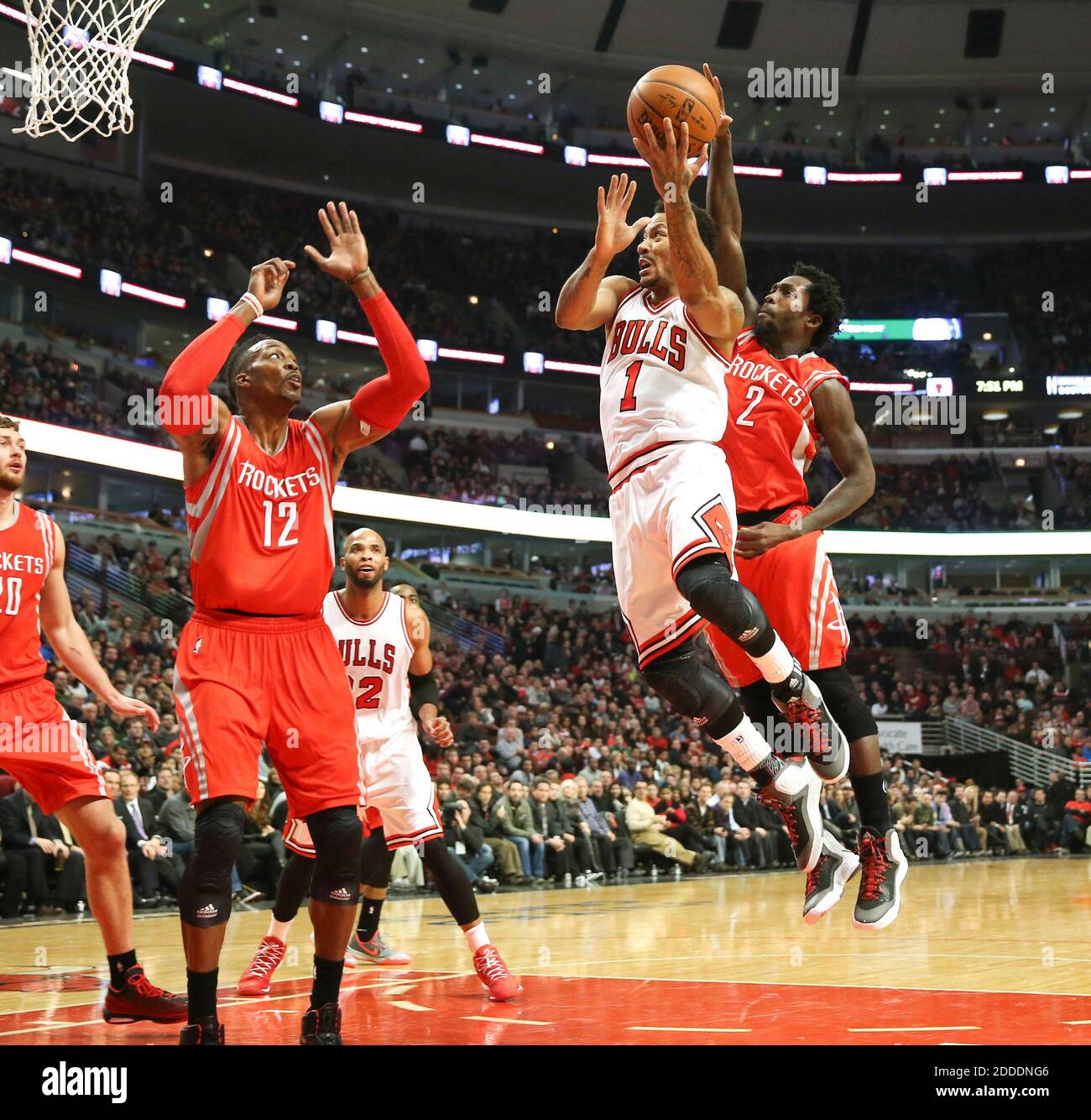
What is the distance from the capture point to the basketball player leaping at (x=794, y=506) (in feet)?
17.2

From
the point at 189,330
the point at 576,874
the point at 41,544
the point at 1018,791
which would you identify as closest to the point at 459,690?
the point at 576,874

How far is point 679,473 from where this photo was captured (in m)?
4.90

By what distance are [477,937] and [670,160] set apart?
381cm

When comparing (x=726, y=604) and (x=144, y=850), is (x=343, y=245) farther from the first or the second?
(x=144, y=850)

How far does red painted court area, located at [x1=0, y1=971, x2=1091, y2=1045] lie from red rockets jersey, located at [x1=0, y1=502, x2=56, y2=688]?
4.86 feet

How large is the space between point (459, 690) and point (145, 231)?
14399 millimetres

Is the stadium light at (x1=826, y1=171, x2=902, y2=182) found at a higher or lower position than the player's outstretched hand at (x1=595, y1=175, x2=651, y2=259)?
higher

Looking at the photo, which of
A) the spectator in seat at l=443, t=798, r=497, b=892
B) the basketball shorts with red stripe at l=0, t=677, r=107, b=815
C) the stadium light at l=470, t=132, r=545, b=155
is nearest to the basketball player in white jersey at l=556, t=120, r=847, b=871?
the basketball shorts with red stripe at l=0, t=677, r=107, b=815

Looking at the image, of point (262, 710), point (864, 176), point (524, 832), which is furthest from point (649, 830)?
point (864, 176)

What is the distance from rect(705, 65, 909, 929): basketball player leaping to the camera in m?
5.23

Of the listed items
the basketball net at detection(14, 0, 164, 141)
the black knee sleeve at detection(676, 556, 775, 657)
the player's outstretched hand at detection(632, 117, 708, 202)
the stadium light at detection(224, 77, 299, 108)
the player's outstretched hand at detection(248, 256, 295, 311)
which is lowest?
the black knee sleeve at detection(676, 556, 775, 657)

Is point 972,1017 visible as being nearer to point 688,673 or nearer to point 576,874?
point 688,673

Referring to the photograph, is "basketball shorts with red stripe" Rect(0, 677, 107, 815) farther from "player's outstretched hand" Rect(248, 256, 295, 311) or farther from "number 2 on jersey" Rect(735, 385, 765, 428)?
"number 2 on jersey" Rect(735, 385, 765, 428)

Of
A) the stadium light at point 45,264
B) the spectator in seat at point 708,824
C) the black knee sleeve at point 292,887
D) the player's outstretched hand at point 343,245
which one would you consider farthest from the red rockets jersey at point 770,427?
the stadium light at point 45,264
